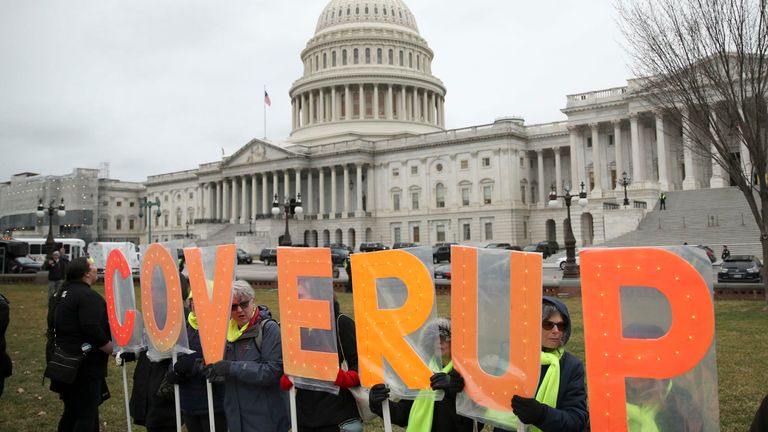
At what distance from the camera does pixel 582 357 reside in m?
12.0

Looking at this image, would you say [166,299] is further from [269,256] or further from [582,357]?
[269,256]

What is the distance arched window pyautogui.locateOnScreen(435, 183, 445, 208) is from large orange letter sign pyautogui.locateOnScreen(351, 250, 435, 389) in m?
69.1

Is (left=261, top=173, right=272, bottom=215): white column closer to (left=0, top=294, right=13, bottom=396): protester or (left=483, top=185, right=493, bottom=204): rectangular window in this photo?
(left=483, top=185, right=493, bottom=204): rectangular window

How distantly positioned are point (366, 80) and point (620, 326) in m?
86.8

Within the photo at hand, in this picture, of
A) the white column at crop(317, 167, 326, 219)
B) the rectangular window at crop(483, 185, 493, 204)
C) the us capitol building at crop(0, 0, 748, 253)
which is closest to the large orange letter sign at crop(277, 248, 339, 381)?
the us capitol building at crop(0, 0, 748, 253)

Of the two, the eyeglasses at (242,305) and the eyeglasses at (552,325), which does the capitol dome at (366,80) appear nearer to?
the eyeglasses at (242,305)

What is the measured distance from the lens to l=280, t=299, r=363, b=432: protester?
222 inches

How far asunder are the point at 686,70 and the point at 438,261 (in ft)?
93.0

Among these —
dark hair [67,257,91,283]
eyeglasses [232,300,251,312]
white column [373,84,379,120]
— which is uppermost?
white column [373,84,379,120]

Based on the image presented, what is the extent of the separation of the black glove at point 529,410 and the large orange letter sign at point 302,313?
1.78 metres

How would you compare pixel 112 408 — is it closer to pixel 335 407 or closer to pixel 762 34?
pixel 335 407

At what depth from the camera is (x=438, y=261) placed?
4525cm

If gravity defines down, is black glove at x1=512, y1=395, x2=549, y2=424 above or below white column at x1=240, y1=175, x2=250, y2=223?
below

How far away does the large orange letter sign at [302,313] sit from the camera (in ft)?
17.9
